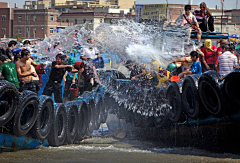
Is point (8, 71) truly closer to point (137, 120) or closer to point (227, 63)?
point (137, 120)

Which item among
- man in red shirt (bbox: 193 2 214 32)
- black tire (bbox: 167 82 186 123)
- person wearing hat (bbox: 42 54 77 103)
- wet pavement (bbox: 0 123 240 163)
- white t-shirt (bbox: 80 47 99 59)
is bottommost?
wet pavement (bbox: 0 123 240 163)

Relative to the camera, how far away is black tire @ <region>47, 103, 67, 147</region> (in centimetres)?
934

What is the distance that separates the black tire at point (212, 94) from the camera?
26.4 ft

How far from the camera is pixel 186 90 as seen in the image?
9.04 m

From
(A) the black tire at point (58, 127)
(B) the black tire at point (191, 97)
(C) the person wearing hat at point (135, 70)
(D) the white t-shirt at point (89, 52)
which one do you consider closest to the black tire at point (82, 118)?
(A) the black tire at point (58, 127)

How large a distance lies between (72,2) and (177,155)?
384 ft

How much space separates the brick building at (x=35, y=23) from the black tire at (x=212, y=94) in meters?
85.6

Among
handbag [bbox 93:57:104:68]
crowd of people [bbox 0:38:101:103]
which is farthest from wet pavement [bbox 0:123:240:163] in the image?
handbag [bbox 93:57:104:68]

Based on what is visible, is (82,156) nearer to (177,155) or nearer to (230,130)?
(177,155)

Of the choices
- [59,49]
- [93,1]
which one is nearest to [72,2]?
[93,1]

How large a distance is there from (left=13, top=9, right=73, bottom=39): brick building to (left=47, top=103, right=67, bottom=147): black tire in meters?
83.8

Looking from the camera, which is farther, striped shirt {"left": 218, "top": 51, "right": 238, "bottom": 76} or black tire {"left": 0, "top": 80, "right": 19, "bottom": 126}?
striped shirt {"left": 218, "top": 51, "right": 238, "bottom": 76}

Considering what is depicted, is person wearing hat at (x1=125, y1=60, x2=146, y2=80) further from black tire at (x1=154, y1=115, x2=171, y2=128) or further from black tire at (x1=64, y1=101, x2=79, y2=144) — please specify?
black tire at (x1=64, y1=101, x2=79, y2=144)

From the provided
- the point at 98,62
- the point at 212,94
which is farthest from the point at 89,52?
the point at 212,94
